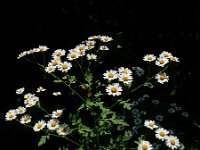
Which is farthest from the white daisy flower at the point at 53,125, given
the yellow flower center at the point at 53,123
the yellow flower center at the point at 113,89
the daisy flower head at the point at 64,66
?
the yellow flower center at the point at 113,89

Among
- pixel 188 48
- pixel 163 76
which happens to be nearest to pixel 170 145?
pixel 163 76

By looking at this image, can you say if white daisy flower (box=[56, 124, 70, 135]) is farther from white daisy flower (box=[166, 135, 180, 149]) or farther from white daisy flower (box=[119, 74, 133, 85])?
white daisy flower (box=[166, 135, 180, 149])

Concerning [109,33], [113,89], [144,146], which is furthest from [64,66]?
[109,33]

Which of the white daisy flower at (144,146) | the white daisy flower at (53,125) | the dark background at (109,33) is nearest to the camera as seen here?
the white daisy flower at (144,146)

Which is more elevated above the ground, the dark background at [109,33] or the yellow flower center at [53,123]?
the dark background at [109,33]

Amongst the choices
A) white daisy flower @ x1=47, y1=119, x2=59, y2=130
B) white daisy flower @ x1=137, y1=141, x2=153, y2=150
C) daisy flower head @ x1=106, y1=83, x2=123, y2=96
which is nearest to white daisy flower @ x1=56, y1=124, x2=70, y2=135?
white daisy flower @ x1=47, y1=119, x2=59, y2=130

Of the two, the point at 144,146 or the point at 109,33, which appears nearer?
the point at 144,146

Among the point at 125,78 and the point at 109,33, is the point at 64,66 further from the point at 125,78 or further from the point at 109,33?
the point at 109,33

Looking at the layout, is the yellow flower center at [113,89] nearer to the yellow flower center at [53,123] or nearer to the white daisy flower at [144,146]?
the white daisy flower at [144,146]

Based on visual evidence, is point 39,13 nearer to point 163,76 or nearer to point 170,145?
point 163,76
